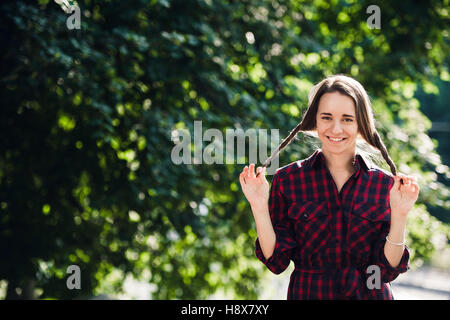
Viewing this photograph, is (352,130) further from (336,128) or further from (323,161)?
(323,161)

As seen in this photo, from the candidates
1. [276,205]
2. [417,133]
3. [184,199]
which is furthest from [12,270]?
[417,133]

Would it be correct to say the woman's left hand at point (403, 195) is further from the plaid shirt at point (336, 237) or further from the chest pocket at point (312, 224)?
the chest pocket at point (312, 224)

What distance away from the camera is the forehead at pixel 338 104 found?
1.76 metres

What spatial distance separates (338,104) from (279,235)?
17.5 inches

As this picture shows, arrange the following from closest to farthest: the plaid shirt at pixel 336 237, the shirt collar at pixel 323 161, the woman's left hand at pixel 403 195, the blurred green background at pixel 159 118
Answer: the woman's left hand at pixel 403 195, the plaid shirt at pixel 336 237, the shirt collar at pixel 323 161, the blurred green background at pixel 159 118

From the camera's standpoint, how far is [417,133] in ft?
20.8

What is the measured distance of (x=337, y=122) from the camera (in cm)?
177

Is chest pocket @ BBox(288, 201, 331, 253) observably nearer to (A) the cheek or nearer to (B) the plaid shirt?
(B) the plaid shirt

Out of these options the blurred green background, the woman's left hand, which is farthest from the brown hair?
the blurred green background

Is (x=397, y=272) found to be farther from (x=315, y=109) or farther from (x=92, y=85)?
(x=92, y=85)

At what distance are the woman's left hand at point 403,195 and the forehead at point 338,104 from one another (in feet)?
0.90

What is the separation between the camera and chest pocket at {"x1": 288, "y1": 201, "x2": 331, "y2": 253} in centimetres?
174

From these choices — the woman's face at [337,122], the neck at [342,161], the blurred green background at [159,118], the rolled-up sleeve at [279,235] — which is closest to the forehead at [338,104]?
the woman's face at [337,122]

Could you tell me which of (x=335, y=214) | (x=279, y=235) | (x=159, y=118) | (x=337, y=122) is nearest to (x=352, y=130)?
(x=337, y=122)
